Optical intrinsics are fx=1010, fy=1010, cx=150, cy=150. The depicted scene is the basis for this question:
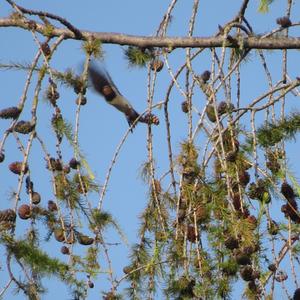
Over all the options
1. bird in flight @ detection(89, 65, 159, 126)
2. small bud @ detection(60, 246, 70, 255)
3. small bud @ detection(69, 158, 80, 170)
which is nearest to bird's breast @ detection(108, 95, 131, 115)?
bird in flight @ detection(89, 65, 159, 126)

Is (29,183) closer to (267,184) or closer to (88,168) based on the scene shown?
(88,168)

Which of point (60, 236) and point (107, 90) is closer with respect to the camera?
point (60, 236)

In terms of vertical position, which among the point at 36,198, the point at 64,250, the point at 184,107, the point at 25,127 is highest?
the point at 184,107

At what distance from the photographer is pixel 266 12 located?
3.84 meters

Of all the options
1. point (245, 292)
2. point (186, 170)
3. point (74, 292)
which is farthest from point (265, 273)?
point (74, 292)

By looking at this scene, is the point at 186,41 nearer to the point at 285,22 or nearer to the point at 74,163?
the point at 285,22

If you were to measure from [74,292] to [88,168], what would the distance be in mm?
348

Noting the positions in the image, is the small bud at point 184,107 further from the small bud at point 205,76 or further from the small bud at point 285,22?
the small bud at point 285,22

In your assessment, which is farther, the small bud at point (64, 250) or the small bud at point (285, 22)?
the small bud at point (285, 22)

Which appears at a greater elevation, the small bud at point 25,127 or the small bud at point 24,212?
the small bud at point 25,127

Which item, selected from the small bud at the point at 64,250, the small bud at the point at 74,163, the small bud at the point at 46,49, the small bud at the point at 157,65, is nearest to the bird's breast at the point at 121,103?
the small bud at the point at 157,65

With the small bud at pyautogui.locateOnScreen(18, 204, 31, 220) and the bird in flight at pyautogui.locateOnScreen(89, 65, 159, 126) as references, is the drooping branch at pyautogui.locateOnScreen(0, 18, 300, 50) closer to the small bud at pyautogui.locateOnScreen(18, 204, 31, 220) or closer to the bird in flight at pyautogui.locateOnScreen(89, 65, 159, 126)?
the bird in flight at pyautogui.locateOnScreen(89, 65, 159, 126)

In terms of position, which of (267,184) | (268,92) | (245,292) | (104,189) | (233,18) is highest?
(233,18)

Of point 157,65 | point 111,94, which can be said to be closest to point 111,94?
point 111,94
